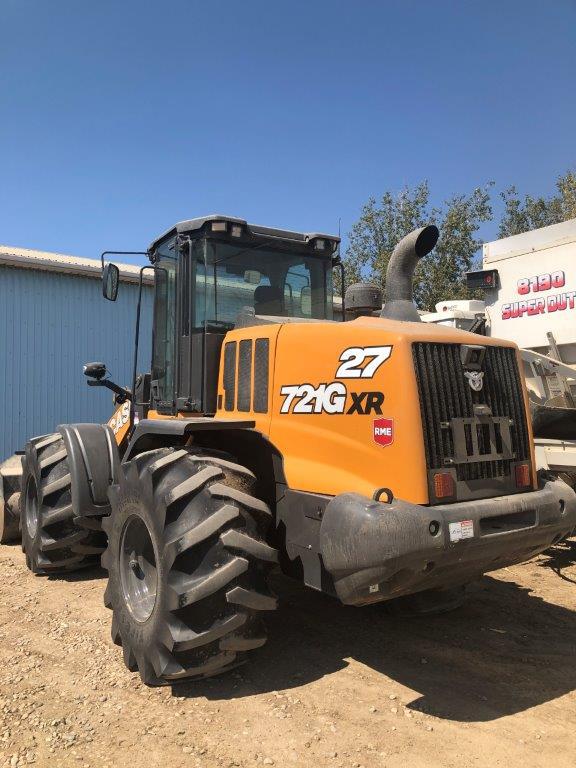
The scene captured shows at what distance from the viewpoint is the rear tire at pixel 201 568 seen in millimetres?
3199

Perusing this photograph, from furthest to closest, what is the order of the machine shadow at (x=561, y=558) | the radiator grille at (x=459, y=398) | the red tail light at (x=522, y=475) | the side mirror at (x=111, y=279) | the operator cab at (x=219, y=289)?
the machine shadow at (x=561, y=558), the side mirror at (x=111, y=279), the operator cab at (x=219, y=289), the red tail light at (x=522, y=475), the radiator grille at (x=459, y=398)

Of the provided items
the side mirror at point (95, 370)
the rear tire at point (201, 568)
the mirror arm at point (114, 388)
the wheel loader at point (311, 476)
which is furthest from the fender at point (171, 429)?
the side mirror at point (95, 370)

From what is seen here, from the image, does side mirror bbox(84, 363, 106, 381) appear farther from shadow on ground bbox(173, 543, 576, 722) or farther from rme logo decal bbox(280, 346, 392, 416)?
rme logo decal bbox(280, 346, 392, 416)

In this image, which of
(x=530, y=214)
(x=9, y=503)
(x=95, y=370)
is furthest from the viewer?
(x=530, y=214)

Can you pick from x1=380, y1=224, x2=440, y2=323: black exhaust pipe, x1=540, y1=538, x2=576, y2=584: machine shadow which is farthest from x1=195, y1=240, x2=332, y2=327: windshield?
x1=540, y1=538, x2=576, y2=584: machine shadow

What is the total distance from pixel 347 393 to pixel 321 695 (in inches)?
65.3

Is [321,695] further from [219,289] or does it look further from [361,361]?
[219,289]

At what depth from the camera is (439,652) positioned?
394 cm

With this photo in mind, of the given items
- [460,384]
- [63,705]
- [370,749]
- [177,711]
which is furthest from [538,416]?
[63,705]

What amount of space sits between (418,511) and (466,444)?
1.88 feet

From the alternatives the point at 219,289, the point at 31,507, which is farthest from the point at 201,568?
the point at 31,507

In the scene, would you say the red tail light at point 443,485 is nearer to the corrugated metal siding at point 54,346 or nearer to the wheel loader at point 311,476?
the wheel loader at point 311,476

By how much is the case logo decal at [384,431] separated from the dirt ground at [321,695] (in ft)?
4.61

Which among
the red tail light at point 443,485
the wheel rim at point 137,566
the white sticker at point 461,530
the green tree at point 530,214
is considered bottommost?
the wheel rim at point 137,566
